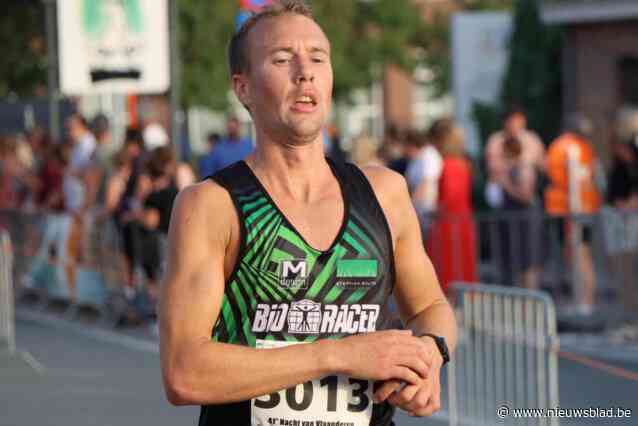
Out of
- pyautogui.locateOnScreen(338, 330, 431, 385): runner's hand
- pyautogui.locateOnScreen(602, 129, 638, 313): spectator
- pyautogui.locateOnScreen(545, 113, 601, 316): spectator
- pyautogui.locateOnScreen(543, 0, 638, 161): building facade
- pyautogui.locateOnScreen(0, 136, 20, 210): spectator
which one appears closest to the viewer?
pyautogui.locateOnScreen(338, 330, 431, 385): runner's hand

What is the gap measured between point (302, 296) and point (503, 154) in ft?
36.3

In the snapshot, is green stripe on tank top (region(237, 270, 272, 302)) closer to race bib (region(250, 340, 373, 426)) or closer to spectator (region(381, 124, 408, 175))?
race bib (region(250, 340, 373, 426))

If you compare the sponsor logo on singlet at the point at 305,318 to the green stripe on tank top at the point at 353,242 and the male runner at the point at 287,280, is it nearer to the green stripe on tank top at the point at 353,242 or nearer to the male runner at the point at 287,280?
the male runner at the point at 287,280

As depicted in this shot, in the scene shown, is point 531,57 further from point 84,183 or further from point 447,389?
point 447,389

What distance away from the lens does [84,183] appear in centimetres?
1661

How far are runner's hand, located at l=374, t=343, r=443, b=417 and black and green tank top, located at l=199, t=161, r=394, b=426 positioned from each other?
0.35 feet

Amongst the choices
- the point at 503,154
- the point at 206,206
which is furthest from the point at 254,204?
the point at 503,154

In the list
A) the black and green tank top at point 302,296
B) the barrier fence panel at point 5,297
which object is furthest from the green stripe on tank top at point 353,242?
the barrier fence panel at point 5,297

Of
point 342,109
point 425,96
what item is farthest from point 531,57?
point 425,96

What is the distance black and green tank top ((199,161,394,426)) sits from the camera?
12.1 feet

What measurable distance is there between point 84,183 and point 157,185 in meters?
2.58

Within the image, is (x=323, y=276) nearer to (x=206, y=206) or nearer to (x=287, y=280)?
(x=287, y=280)

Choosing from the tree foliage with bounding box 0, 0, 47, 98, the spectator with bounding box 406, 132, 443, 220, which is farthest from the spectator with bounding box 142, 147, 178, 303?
the tree foliage with bounding box 0, 0, 47, 98

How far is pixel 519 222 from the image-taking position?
44.7 feet
